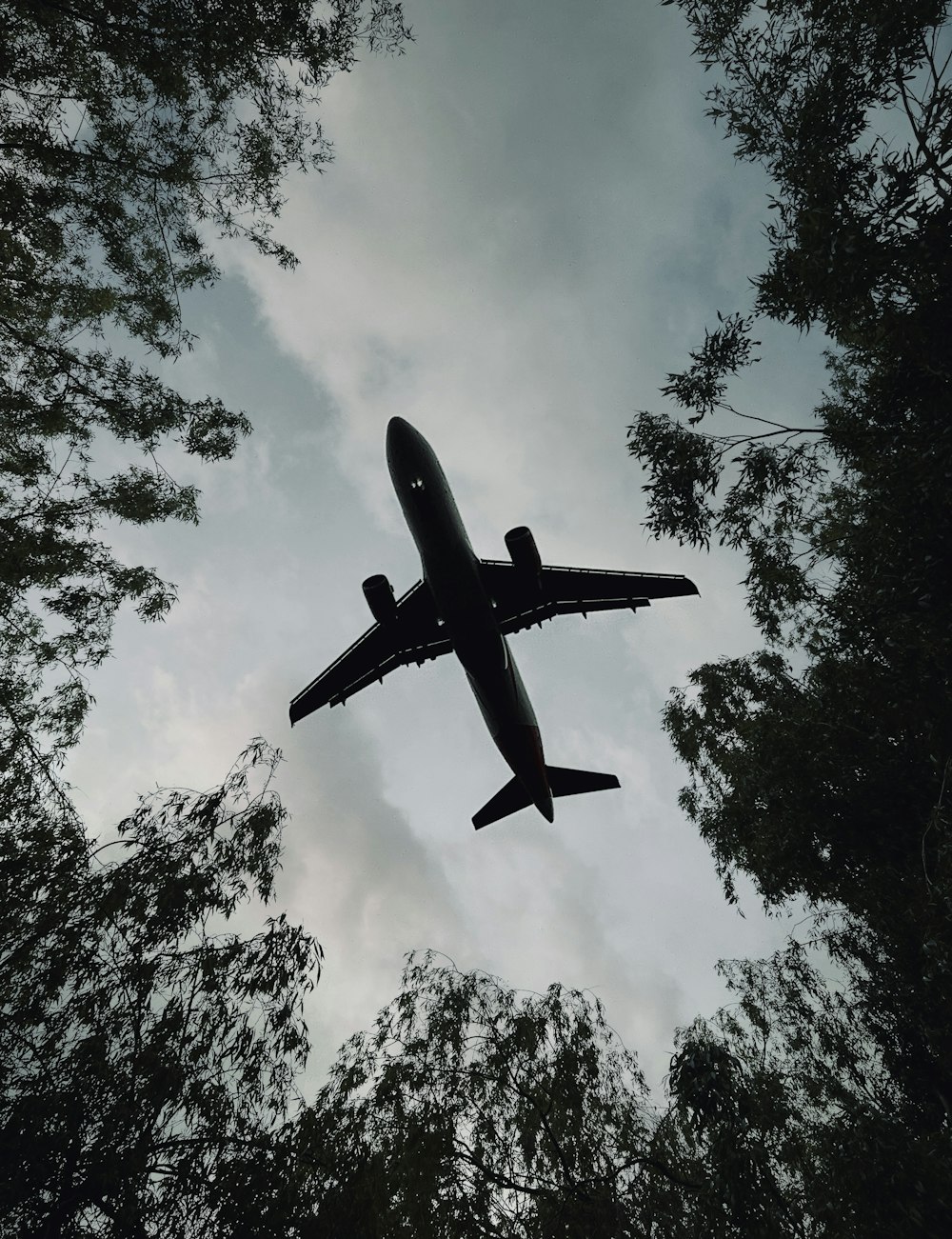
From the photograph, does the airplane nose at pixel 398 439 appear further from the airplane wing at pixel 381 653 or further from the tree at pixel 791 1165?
the tree at pixel 791 1165

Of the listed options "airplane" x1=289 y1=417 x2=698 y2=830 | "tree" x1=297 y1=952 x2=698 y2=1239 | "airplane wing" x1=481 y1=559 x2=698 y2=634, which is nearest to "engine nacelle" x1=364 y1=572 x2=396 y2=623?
"airplane" x1=289 y1=417 x2=698 y2=830

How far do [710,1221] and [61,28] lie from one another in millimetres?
21006

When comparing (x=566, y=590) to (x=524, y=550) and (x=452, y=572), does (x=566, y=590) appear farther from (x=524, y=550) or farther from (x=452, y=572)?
(x=452, y=572)

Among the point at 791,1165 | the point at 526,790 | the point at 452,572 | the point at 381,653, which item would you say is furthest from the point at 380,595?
the point at 791,1165

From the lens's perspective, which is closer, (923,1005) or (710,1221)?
(710,1221)

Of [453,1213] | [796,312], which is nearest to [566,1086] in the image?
[453,1213]

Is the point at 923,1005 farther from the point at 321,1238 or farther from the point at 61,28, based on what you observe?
the point at 61,28

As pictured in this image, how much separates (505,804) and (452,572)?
960 cm

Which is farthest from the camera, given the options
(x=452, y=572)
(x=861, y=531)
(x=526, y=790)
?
(x=526, y=790)

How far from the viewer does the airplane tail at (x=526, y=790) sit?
1764 centimetres

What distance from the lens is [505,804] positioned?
1845cm

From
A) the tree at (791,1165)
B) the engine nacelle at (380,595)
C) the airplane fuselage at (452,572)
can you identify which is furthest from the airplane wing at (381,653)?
the tree at (791,1165)

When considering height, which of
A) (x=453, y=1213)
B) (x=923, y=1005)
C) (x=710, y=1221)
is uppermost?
(x=923, y=1005)

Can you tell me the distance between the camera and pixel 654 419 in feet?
31.8
